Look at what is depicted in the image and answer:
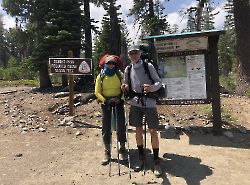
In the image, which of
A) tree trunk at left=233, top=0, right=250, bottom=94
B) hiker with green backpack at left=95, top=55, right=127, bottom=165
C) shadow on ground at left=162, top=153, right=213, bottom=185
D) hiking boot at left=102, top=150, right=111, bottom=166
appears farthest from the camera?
tree trunk at left=233, top=0, right=250, bottom=94

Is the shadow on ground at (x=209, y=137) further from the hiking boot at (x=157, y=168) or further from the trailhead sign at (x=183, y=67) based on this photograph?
the hiking boot at (x=157, y=168)

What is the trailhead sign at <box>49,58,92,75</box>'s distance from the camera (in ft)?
35.0

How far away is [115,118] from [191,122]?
3172 millimetres

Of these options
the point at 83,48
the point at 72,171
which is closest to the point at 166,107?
the point at 72,171

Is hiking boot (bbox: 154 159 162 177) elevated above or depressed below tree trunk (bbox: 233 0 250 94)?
below

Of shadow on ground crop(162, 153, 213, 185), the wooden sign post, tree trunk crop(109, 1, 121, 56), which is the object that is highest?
tree trunk crop(109, 1, 121, 56)

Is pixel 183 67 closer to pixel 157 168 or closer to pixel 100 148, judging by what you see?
pixel 100 148

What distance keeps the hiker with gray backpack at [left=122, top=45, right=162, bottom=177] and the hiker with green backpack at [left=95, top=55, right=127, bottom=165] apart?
0.23 m

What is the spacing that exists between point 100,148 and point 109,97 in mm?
1729

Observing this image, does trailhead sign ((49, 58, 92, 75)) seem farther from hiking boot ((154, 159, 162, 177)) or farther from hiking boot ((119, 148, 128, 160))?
hiking boot ((154, 159, 162, 177))

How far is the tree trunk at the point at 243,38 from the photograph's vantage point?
1418cm

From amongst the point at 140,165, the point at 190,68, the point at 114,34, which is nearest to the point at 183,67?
the point at 190,68

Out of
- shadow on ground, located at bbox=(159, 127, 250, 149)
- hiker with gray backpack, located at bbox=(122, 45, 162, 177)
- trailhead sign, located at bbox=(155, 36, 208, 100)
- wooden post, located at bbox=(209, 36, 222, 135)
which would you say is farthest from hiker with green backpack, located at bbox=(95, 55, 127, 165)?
wooden post, located at bbox=(209, 36, 222, 135)

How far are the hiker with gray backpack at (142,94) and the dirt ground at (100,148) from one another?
46cm
